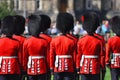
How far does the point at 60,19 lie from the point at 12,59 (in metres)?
1.67

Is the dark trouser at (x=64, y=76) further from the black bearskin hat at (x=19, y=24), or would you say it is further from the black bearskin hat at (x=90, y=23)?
the black bearskin hat at (x=19, y=24)

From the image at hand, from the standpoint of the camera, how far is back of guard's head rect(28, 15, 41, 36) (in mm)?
14344

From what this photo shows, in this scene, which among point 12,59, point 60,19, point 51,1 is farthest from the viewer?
point 51,1

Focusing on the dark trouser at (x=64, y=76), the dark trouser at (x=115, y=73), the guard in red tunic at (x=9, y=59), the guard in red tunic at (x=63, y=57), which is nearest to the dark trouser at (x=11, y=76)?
the guard in red tunic at (x=9, y=59)

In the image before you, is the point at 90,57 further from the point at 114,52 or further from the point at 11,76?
the point at 11,76

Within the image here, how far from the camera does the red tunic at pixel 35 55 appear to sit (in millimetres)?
14000

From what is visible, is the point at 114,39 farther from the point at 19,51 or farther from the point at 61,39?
the point at 19,51

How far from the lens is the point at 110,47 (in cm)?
1535

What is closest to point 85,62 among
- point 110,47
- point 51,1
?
point 110,47

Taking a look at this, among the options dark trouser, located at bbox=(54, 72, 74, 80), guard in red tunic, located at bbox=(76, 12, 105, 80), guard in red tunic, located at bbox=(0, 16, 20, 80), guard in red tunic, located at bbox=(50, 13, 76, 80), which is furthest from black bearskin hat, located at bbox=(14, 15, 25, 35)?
guard in red tunic, located at bbox=(76, 12, 105, 80)

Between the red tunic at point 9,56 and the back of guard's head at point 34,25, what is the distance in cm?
64

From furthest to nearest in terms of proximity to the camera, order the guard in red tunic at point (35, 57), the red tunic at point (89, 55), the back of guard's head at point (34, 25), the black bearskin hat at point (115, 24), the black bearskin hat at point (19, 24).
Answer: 1. the black bearskin hat at point (115, 24)
2. the black bearskin hat at point (19, 24)
3. the back of guard's head at point (34, 25)
4. the red tunic at point (89, 55)
5. the guard in red tunic at point (35, 57)

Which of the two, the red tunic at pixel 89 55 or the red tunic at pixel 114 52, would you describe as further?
the red tunic at pixel 114 52

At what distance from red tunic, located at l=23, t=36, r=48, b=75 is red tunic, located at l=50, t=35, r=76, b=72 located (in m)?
0.21
